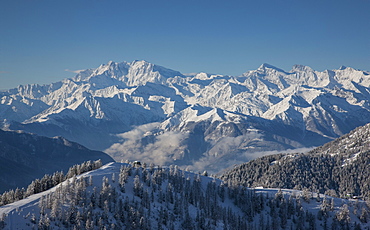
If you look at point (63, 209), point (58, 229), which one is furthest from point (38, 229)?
point (63, 209)

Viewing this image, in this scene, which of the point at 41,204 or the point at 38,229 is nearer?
the point at 38,229

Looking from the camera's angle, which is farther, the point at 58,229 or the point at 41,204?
the point at 41,204

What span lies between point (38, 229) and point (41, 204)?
2358 centimetres

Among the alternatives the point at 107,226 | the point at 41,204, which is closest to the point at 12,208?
the point at 41,204

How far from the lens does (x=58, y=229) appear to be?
183 m

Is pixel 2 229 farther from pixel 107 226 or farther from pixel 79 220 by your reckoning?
pixel 107 226

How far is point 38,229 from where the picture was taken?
178 meters

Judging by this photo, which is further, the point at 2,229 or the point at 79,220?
the point at 79,220

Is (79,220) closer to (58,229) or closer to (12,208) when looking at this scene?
(58,229)

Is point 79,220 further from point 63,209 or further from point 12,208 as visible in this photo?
point 12,208

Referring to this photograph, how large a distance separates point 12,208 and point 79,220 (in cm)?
3758

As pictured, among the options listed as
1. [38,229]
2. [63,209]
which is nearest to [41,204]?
[63,209]

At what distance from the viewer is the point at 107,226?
646ft

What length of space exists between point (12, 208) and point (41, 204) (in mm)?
14687
